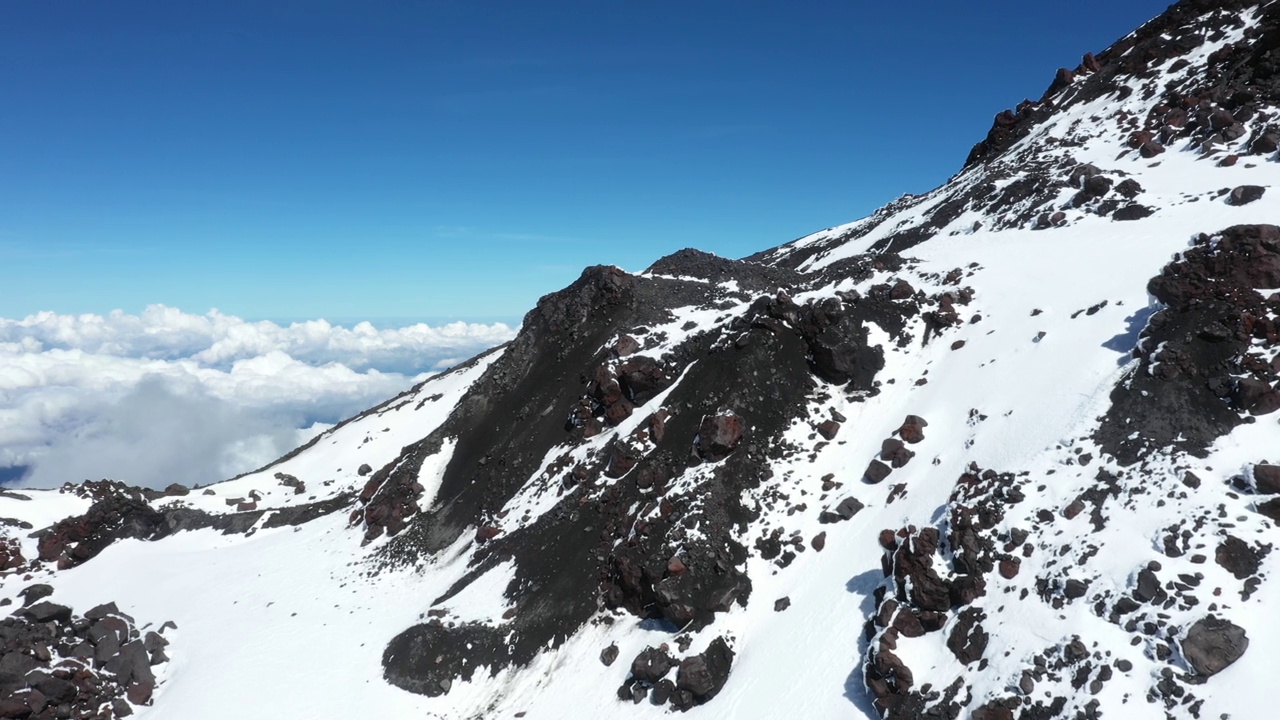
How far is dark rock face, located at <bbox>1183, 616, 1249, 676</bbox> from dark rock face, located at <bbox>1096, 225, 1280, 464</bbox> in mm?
6843

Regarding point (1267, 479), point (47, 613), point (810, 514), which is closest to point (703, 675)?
point (810, 514)

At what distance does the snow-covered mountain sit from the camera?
18578 millimetres

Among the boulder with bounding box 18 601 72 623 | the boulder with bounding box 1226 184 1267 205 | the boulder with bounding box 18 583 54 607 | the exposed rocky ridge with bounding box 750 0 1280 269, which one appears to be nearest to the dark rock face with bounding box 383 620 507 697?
the boulder with bounding box 18 601 72 623

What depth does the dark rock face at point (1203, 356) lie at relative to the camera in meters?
21.4

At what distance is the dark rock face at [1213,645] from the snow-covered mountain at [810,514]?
7 cm

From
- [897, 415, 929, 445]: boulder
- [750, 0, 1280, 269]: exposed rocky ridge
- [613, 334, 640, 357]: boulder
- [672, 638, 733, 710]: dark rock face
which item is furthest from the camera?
[750, 0, 1280, 269]: exposed rocky ridge

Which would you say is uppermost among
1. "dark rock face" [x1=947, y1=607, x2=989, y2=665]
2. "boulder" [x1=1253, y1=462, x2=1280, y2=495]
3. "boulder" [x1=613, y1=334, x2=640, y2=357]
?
"boulder" [x1=613, y1=334, x2=640, y2=357]

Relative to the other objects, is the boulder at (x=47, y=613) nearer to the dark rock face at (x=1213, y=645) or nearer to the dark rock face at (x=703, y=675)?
the dark rock face at (x=703, y=675)

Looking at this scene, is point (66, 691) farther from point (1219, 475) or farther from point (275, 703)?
point (1219, 475)

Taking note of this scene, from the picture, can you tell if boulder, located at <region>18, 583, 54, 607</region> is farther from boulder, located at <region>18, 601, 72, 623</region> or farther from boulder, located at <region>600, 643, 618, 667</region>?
boulder, located at <region>600, 643, 618, 667</region>

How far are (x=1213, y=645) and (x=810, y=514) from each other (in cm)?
1407

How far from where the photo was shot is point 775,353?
3469 cm

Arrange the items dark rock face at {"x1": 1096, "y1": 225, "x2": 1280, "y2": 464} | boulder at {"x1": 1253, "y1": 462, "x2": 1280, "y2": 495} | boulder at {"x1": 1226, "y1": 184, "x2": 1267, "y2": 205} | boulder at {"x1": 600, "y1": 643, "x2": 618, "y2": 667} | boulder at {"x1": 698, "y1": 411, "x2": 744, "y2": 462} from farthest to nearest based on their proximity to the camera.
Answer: boulder at {"x1": 1226, "y1": 184, "x2": 1267, "y2": 205} < boulder at {"x1": 698, "y1": 411, "x2": 744, "y2": 462} < boulder at {"x1": 600, "y1": 643, "x2": 618, "y2": 667} < dark rock face at {"x1": 1096, "y1": 225, "x2": 1280, "y2": 464} < boulder at {"x1": 1253, "y1": 462, "x2": 1280, "y2": 495}

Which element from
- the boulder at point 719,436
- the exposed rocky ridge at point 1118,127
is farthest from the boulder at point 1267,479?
the exposed rocky ridge at point 1118,127
